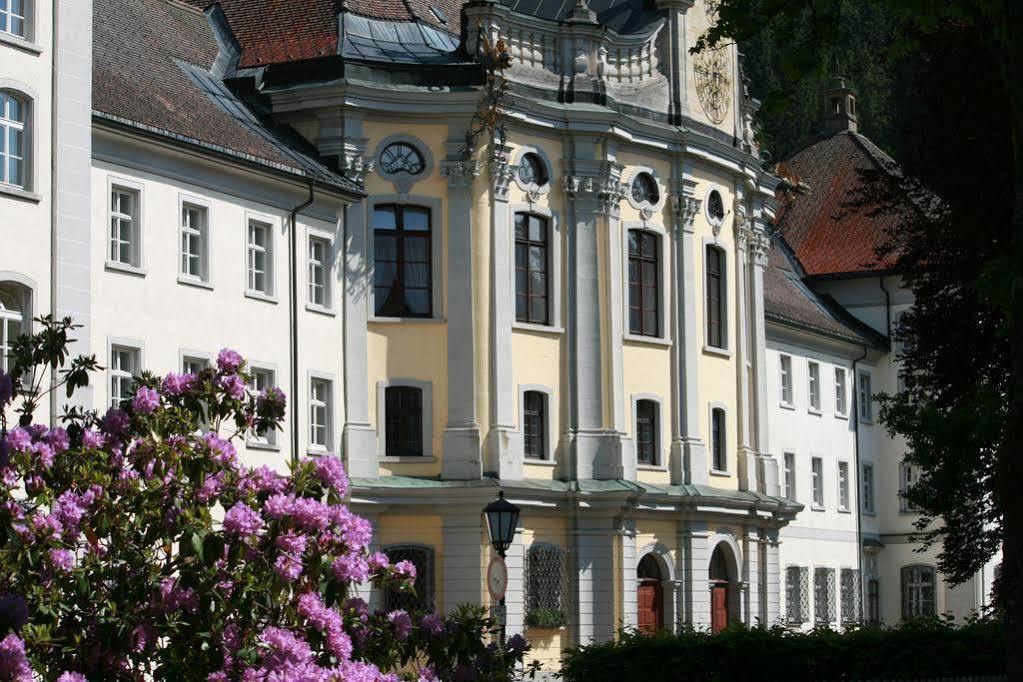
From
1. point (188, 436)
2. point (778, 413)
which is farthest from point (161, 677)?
point (778, 413)

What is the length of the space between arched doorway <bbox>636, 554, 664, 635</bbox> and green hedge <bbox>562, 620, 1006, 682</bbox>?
22625mm

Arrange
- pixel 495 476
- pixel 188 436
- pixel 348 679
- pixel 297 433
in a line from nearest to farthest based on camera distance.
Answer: pixel 348 679 < pixel 188 436 < pixel 297 433 < pixel 495 476

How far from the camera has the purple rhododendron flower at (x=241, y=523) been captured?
1639cm

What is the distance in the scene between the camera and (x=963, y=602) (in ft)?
226

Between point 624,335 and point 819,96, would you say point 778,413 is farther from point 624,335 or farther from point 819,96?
point 819,96

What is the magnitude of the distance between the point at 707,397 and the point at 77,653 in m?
34.2

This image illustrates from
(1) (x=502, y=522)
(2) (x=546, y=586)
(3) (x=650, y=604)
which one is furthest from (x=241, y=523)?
(3) (x=650, y=604)

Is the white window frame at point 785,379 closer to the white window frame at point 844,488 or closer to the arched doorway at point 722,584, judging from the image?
the white window frame at point 844,488

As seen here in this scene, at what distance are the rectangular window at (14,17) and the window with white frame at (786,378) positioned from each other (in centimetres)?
3340

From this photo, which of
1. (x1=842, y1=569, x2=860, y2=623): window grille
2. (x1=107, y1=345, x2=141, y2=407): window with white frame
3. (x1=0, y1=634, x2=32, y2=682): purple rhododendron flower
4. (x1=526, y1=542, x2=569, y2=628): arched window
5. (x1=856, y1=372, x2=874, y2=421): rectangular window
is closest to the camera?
(x1=0, y1=634, x2=32, y2=682): purple rhododendron flower

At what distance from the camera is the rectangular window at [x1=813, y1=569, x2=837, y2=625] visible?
62.1 m

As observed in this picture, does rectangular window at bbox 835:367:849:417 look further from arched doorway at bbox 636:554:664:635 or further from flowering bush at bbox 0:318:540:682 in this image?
flowering bush at bbox 0:318:540:682

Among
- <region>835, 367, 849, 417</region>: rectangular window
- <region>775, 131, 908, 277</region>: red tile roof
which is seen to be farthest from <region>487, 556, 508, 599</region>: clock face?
<region>775, 131, 908, 277</region>: red tile roof

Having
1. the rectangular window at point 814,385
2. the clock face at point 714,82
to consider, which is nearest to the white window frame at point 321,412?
the clock face at point 714,82
